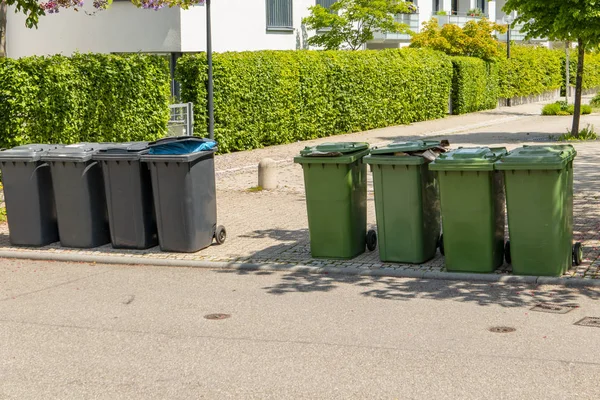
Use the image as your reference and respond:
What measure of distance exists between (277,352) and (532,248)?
3.11m

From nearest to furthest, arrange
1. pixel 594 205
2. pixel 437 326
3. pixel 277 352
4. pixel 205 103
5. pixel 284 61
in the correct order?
1. pixel 277 352
2. pixel 437 326
3. pixel 594 205
4. pixel 205 103
5. pixel 284 61

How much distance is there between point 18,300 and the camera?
29.3 feet

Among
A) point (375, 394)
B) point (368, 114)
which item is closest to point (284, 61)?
point (368, 114)

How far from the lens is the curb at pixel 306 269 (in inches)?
353

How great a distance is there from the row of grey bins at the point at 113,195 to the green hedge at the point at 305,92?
9.87 metres

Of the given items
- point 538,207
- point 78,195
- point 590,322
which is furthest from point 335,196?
point 590,322

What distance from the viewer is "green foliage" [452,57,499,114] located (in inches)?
1415

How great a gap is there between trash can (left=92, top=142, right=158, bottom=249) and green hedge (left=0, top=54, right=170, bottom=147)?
526cm

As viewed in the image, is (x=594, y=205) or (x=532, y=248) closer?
(x=532, y=248)

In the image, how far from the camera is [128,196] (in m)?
10.8

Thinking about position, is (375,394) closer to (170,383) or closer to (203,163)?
(170,383)

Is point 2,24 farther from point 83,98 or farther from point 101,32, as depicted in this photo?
point 101,32

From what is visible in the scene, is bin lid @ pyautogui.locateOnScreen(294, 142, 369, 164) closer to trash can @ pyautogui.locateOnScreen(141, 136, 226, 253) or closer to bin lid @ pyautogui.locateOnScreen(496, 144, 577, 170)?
trash can @ pyautogui.locateOnScreen(141, 136, 226, 253)

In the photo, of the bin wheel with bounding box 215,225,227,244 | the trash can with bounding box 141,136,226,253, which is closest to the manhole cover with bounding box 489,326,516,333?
the trash can with bounding box 141,136,226,253
